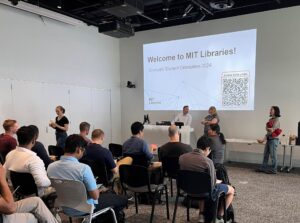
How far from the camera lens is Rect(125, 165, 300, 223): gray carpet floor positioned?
134 inches

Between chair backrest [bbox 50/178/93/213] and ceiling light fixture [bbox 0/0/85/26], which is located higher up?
ceiling light fixture [bbox 0/0/85/26]

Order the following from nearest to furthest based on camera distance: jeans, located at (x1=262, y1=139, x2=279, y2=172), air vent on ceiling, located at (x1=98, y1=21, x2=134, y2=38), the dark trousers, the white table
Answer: the dark trousers → jeans, located at (x1=262, y1=139, x2=279, y2=172) → air vent on ceiling, located at (x1=98, y1=21, x2=134, y2=38) → the white table

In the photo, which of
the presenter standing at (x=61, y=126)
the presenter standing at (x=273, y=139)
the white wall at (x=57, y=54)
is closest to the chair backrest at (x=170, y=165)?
the presenter standing at (x=61, y=126)

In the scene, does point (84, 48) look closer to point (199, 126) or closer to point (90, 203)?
point (199, 126)

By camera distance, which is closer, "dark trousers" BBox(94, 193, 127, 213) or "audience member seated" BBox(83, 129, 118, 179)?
"dark trousers" BBox(94, 193, 127, 213)

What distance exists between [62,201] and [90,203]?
27 cm

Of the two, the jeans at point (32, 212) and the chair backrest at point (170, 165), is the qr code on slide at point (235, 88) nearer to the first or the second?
the chair backrest at point (170, 165)

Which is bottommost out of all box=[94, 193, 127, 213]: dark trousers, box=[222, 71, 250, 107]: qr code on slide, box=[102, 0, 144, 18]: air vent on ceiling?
box=[94, 193, 127, 213]: dark trousers

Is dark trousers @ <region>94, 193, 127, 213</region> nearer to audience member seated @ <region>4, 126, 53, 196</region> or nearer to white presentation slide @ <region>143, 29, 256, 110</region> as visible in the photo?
audience member seated @ <region>4, 126, 53, 196</region>

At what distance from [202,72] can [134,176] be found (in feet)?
16.0

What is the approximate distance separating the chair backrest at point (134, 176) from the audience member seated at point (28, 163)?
2.96 feet

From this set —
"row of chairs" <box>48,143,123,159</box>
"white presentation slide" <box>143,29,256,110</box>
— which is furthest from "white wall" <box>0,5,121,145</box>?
"row of chairs" <box>48,143,123,159</box>

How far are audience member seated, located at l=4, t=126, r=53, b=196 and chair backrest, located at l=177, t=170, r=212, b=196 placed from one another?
4.53 ft

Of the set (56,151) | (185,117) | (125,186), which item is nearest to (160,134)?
(185,117)
